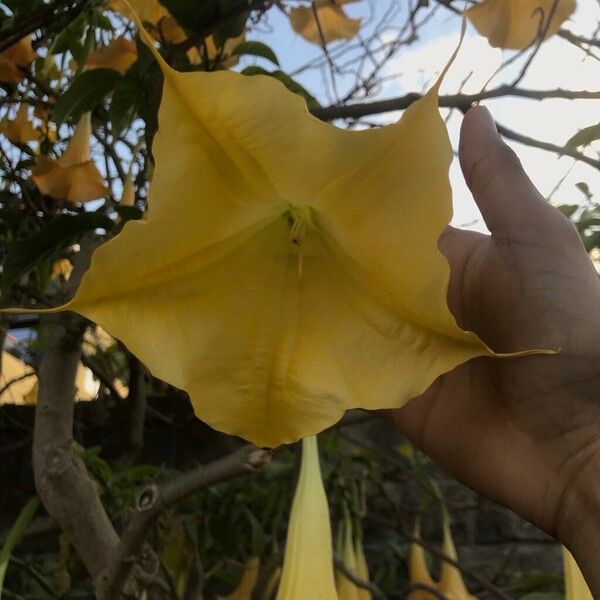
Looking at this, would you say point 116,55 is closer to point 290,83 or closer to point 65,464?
point 290,83

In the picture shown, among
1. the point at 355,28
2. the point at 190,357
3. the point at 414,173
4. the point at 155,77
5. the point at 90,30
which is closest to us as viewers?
the point at 414,173

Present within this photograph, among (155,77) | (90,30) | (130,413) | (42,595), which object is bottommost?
(42,595)

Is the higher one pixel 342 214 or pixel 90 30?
pixel 90 30

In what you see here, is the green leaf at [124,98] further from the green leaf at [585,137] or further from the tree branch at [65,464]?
the green leaf at [585,137]

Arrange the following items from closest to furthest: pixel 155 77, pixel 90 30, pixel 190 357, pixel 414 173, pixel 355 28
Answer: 1. pixel 414 173
2. pixel 190 357
3. pixel 155 77
4. pixel 90 30
5. pixel 355 28

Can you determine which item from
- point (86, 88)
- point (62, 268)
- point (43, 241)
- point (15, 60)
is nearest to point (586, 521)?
point (43, 241)

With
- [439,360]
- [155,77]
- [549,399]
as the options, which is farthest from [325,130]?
[155,77]

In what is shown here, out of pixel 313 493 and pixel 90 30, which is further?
pixel 90 30

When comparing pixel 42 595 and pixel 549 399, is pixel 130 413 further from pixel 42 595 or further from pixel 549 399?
pixel 549 399
